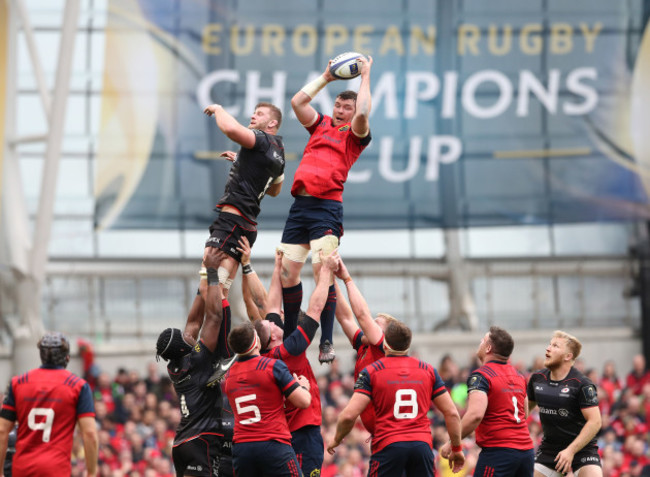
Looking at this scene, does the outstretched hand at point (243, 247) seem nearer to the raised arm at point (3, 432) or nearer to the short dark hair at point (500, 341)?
the short dark hair at point (500, 341)

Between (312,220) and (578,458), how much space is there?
387 centimetres

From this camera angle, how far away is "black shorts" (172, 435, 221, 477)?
35.2ft

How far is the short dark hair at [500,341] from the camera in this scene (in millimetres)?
10148

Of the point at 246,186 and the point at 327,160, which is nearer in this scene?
the point at 327,160

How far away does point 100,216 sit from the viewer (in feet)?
90.6

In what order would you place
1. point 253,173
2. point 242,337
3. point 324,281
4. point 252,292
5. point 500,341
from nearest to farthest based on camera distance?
point 242,337 < point 500,341 < point 324,281 < point 253,173 < point 252,292

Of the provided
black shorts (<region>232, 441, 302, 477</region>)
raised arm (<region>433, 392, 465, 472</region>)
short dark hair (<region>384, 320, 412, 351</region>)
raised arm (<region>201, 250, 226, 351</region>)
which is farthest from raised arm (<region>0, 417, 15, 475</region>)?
raised arm (<region>433, 392, 465, 472</region>)

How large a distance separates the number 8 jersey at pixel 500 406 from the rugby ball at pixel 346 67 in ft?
10.5

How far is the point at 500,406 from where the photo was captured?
10164mm

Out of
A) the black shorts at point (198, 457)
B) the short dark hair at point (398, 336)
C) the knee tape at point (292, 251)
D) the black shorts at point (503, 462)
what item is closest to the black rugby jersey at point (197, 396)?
the black shorts at point (198, 457)

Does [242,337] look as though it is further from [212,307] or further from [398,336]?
[212,307]

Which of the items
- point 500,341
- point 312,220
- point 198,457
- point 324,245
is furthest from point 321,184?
point 198,457

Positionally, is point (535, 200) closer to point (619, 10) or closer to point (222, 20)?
point (619, 10)

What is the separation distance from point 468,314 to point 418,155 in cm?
465
